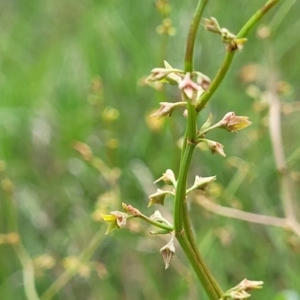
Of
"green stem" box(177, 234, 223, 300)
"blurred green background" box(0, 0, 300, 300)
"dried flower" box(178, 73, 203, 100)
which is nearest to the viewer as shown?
"dried flower" box(178, 73, 203, 100)

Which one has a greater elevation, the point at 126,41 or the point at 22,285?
the point at 126,41

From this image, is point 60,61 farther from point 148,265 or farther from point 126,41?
point 148,265

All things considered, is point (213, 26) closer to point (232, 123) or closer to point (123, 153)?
point (232, 123)

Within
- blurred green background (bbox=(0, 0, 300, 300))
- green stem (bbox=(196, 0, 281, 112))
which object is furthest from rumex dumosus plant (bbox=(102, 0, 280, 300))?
blurred green background (bbox=(0, 0, 300, 300))

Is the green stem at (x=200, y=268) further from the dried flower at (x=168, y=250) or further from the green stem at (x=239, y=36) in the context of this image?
the green stem at (x=239, y=36)

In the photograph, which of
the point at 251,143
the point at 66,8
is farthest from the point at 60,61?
the point at 251,143

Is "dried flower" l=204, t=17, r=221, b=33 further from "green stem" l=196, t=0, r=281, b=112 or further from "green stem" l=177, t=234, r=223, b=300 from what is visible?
"green stem" l=177, t=234, r=223, b=300

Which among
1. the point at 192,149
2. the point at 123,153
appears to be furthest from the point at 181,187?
the point at 123,153
